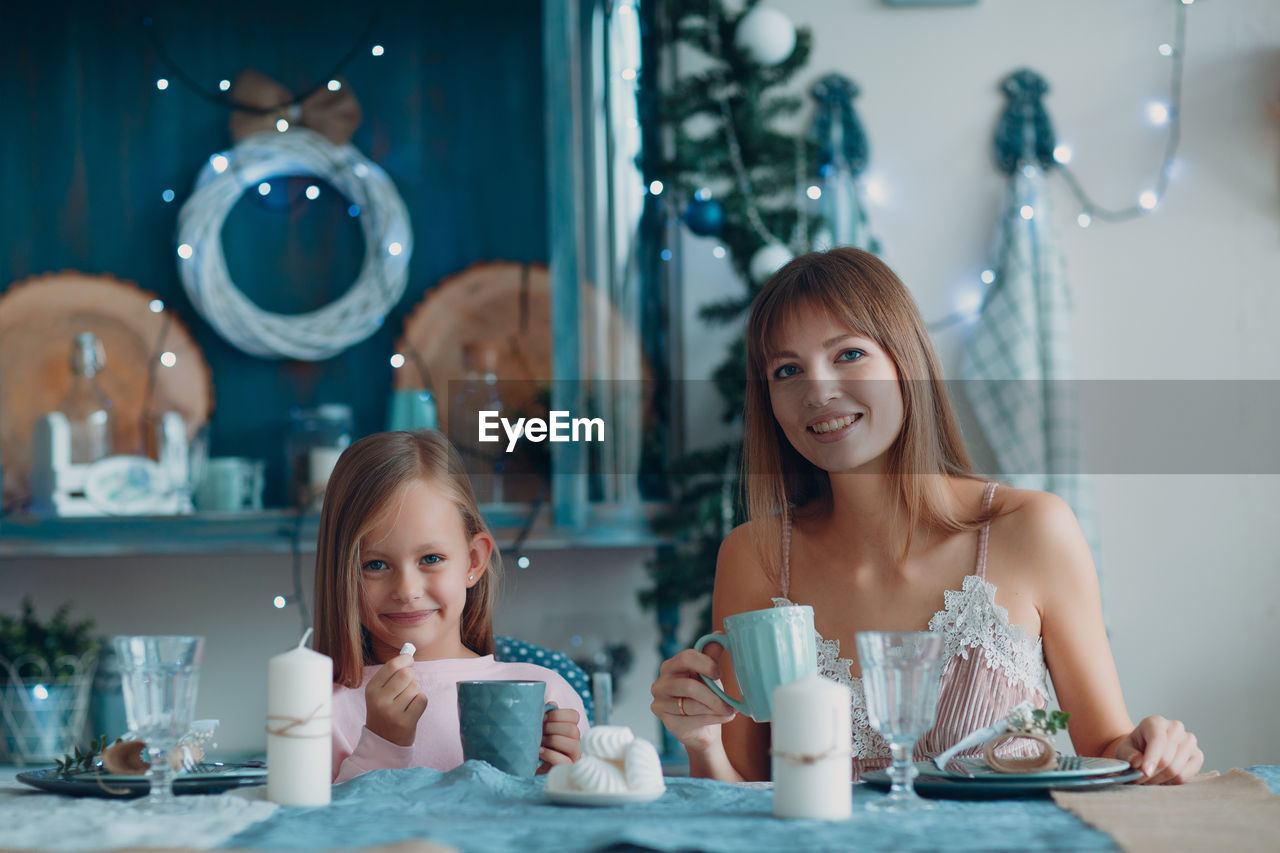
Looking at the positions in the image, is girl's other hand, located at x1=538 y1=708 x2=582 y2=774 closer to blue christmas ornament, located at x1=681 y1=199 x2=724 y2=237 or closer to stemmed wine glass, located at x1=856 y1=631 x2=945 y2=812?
stemmed wine glass, located at x1=856 y1=631 x2=945 y2=812

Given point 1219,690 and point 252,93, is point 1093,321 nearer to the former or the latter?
point 1219,690

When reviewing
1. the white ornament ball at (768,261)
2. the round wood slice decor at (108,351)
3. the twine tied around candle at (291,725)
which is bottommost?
the twine tied around candle at (291,725)

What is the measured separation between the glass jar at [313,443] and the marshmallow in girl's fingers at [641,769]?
174cm

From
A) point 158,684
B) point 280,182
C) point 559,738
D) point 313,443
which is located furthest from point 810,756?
point 280,182

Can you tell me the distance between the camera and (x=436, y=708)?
128cm

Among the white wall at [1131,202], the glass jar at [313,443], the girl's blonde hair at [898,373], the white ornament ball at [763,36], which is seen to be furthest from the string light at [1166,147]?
the glass jar at [313,443]

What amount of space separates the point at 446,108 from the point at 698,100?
65 centimetres

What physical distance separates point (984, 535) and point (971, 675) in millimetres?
169

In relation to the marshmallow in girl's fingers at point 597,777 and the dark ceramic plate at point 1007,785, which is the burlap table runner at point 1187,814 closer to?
the dark ceramic plate at point 1007,785

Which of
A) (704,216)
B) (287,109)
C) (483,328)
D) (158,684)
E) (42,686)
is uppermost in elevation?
(287,109)

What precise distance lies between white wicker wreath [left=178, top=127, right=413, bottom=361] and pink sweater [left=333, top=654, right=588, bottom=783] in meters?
1.44

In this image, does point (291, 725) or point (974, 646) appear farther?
point (974, 646)

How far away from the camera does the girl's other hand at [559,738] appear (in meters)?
1.09

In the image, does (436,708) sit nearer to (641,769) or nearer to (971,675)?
(641,769)
